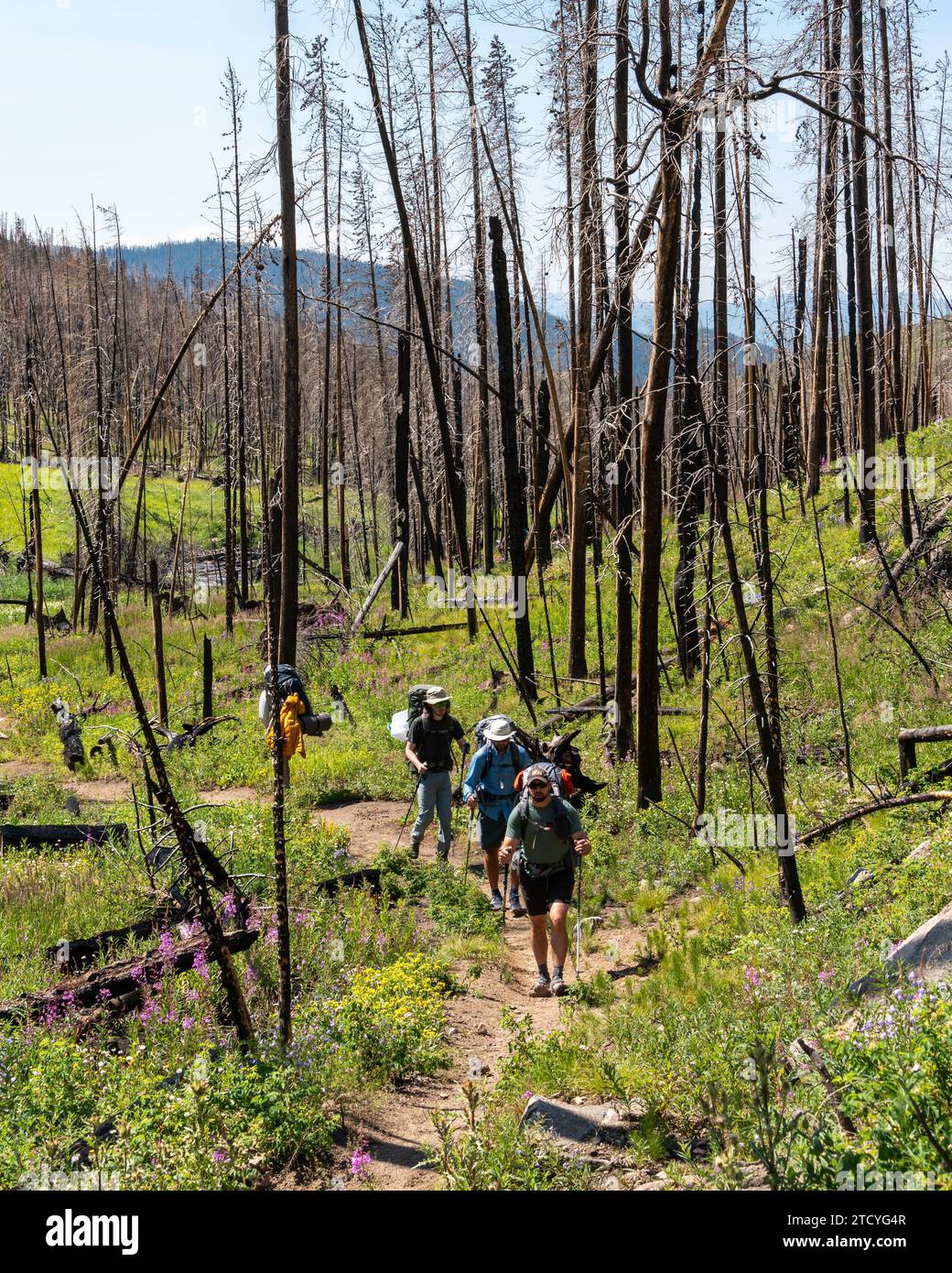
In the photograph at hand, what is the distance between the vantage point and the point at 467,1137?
4.54 metres

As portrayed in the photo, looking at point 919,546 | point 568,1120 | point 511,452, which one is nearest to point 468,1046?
point 568,1120

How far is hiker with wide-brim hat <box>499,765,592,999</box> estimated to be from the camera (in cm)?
717

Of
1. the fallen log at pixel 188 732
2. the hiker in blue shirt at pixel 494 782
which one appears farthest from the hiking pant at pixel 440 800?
the fallen log at pixel 188 732

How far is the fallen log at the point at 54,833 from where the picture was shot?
1084 cm

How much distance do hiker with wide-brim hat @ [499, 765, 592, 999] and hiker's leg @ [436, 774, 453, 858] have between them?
110 inches

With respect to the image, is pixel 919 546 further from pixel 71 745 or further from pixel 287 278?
pixel 71 745

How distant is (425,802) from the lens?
1006cm

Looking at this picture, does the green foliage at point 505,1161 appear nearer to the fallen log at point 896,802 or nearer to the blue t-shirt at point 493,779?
the fallen log at point 896,802

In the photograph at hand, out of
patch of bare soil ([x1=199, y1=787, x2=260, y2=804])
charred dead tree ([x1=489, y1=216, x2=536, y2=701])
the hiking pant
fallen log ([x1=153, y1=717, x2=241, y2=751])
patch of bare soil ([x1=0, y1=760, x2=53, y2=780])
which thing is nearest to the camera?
the hiking pant

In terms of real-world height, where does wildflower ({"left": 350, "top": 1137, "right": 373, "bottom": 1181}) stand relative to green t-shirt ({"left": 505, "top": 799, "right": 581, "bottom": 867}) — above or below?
below

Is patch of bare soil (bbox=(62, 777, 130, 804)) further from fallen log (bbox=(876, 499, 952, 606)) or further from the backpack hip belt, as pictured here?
fallen log (bbox=(876, 499, 952, 606))

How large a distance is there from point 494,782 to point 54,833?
5.34m

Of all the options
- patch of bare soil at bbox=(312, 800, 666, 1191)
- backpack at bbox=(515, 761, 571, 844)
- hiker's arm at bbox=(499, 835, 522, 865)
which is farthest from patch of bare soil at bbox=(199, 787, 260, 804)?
backpack at bbox=(515, 761, 571, 844)
